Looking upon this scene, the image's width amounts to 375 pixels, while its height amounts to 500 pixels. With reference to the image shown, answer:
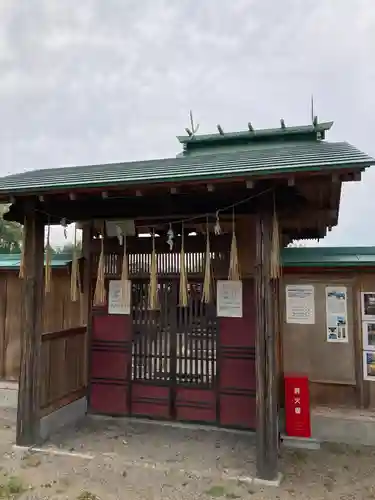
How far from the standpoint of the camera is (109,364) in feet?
20.6

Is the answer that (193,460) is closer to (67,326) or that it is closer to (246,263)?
(246,263)

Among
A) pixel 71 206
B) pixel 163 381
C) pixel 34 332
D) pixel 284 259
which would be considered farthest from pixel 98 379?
pixel 284 259

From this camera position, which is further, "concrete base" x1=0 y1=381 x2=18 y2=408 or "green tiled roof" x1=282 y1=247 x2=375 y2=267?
"concrete base" x1=0 y1=381 x2=18 y2=408

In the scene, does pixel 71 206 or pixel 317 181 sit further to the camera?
pixel 71 206

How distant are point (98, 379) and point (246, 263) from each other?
298cm

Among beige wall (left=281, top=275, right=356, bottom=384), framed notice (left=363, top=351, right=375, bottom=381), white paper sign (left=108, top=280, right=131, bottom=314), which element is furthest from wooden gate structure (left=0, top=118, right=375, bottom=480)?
framed notice (left=363, top=351, right=375, bottom=381)

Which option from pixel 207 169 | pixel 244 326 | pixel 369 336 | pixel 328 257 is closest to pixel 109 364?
pixel 244 326

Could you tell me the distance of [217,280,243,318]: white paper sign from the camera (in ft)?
18.9

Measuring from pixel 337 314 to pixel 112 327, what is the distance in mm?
3412

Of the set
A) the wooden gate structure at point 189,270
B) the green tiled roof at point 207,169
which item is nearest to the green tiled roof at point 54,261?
the wooden gate structure at point 189,270

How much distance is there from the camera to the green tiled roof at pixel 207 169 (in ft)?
12.6

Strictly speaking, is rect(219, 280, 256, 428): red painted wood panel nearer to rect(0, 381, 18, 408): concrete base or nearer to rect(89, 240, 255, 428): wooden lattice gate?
rect(89, 240, 255, 428): wooden lattice gate

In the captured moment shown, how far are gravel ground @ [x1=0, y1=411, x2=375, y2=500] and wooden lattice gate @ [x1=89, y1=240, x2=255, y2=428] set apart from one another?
15.9 inches

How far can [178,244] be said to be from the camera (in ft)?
19.8
